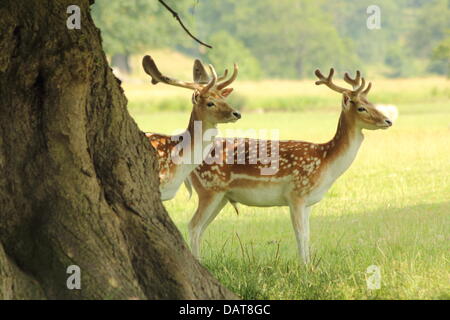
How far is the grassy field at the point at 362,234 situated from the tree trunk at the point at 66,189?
0.91 m

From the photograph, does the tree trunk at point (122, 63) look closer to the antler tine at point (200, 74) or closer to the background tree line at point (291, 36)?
the background tree line at point (291, 36)

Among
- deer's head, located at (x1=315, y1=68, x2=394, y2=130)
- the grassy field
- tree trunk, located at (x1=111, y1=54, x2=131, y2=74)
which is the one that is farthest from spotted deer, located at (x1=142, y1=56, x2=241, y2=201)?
tree trunk, located at (x1=111, y1=54, x2=131, y2=74)

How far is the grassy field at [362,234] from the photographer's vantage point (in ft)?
21.5

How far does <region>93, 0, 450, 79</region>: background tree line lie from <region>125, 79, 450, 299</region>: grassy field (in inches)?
2043

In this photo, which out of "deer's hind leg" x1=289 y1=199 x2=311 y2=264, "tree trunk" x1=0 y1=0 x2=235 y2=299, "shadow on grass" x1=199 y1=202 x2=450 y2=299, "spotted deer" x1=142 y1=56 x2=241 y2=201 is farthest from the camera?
"deer's hind leg" x1=289 y1=199 x2=311 y2=264

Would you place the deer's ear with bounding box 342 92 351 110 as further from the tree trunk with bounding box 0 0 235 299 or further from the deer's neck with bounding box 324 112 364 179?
the tree trunk with bounding box 0 0 235 299

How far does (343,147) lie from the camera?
27.7ft

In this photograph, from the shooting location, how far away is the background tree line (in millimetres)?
74500

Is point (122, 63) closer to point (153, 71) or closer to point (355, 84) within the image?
point (355, 84)

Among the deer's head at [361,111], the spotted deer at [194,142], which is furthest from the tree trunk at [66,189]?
the deer's head at [361,111]

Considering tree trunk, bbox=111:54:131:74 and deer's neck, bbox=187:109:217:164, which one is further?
tree trunk, bbox=111:54:131:74

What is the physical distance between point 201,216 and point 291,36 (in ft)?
273
